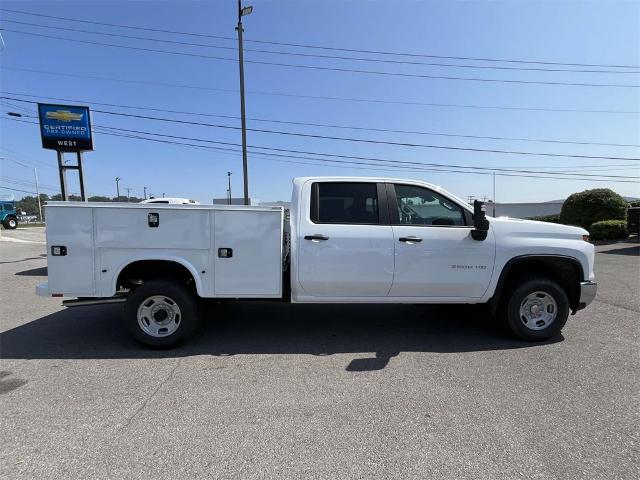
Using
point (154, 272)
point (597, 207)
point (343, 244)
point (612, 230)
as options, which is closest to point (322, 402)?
point (343, 244)

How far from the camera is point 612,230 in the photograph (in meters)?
17.6

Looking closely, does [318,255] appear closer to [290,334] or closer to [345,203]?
[345,203]

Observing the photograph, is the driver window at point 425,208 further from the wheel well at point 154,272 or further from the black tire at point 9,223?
the black tire at point 9,223

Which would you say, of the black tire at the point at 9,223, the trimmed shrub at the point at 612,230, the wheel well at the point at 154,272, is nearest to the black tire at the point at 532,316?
the wheel well at the point at 154,272

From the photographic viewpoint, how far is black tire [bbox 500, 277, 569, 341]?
15.9 feet

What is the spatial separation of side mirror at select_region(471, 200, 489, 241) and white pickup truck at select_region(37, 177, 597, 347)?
13 mm

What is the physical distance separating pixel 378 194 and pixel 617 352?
332 cm

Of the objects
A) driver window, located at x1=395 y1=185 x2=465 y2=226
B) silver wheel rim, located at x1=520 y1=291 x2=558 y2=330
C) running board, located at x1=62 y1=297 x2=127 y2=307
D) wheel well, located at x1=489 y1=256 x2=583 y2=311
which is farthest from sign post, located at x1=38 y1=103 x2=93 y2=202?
silver wheel rim, located at x1=520 y1=291 x2=558 y2=330

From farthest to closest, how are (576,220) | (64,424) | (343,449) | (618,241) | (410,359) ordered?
1. (576,220)
2. (618,241)
3. (410,359)
4. (64,424)
5. (343,449)

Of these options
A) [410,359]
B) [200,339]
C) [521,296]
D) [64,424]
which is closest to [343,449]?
[410,359]

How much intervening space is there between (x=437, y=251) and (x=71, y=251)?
165 inches

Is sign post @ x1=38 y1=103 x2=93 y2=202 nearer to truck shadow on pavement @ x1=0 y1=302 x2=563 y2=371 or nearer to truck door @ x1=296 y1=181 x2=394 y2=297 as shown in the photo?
truck shadow on pavement @ x1=0 y1=302 x2=563 y2=371

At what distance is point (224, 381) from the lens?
379 centimetres

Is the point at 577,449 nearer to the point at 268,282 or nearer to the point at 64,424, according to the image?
the point at 268,282
